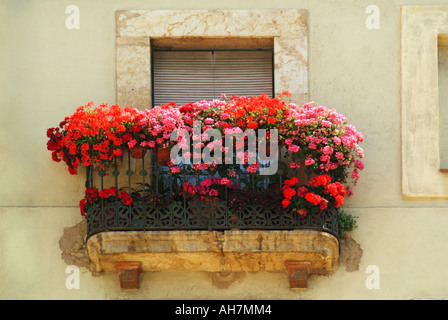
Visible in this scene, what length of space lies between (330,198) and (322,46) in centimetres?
162

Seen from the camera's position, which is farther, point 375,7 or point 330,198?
point 375,7

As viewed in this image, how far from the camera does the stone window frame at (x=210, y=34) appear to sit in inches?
368

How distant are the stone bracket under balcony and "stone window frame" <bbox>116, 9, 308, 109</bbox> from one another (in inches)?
54.7

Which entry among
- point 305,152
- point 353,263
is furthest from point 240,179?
point 353,263

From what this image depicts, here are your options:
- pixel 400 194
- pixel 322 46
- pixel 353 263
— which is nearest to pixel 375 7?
pixel 322 46

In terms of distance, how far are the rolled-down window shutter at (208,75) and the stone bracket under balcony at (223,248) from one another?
1.53 meters

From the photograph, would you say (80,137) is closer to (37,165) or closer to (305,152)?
(37,165)

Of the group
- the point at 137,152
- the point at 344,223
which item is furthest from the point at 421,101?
the point at 137,152

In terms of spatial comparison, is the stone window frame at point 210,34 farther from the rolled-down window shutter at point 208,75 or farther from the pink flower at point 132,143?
the pink flower at point 132,143

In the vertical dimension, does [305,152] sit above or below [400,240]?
above

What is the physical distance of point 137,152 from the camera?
881 centimetres

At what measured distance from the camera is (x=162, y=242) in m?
8.64

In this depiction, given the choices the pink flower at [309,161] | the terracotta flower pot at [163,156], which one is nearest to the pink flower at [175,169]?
the terracotta flower pot at [163,156]
